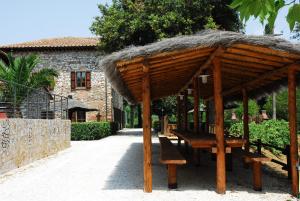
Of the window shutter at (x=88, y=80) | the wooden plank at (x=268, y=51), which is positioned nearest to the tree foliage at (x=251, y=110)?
the window shutter at (x=88, y=80)

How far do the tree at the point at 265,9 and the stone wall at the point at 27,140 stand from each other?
9375mm

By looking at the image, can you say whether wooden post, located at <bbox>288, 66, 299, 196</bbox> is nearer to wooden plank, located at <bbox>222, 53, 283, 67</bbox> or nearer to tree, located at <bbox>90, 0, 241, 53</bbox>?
wooden plank, located at <bbox>222, 53, 283, 67</bbox>

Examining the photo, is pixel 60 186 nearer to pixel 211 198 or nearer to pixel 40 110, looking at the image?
pixel 211 198

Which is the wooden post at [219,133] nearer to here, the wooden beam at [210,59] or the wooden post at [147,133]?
the wooden beam at [210,59]

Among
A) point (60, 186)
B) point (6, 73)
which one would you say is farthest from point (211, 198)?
point (6, 73)

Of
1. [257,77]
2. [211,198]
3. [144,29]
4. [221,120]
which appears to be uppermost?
[144,29]

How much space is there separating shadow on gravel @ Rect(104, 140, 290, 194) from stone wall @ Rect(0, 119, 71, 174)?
2.95 m

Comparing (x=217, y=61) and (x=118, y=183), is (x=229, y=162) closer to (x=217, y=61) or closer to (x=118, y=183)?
(x=118, y=183)

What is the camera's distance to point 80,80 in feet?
104

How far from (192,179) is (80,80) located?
23913 millimetres

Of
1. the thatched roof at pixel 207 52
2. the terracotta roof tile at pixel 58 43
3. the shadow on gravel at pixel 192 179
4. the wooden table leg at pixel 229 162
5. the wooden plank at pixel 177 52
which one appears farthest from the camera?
the terracotta roof tile at pixel 58 43

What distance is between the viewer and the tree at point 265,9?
1.94 meters

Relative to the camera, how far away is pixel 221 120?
7.76 m

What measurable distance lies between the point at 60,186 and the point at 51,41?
26.1m
